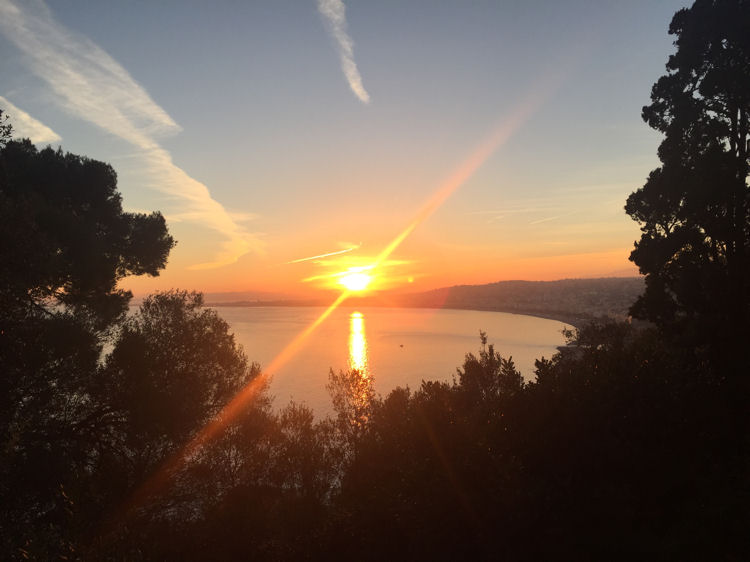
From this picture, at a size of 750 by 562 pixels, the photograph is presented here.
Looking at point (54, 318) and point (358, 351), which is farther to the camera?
point (358, 351)

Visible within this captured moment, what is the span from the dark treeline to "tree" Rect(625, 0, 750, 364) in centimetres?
9

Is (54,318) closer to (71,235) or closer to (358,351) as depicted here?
(71,235)

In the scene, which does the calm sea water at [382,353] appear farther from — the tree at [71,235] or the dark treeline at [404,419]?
the tree at [71,235]

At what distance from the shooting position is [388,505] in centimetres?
1169

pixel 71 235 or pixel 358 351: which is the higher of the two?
pixel 71 235

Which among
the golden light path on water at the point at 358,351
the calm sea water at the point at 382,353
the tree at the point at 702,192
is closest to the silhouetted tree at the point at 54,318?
the tree at the point at 702,192

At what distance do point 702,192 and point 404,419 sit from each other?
1859cm

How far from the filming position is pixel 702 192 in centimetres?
2008

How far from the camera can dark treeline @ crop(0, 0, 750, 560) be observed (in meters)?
10.6

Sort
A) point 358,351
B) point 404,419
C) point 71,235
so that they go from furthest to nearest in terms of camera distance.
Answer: point 358,351, point 71,235, point 404,419

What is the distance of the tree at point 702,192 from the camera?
19.6m

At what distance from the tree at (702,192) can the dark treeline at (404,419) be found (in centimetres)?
9

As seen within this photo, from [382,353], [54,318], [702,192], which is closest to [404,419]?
[54,318]

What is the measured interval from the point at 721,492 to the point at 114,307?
28331 millimetres
